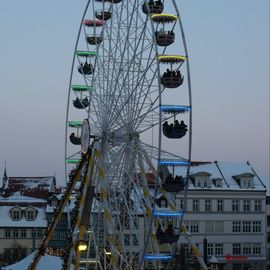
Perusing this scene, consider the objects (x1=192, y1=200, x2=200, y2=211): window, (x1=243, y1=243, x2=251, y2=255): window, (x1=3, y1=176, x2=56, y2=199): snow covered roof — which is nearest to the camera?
(x1=192, y1=200, x2=200, y2=211): window

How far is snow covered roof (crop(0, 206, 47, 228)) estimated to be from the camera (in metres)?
104

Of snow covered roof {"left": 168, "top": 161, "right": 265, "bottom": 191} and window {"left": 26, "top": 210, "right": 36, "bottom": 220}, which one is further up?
snow covered roof {"left": 168, "top": 161, "right": 265, "bottom": 191}

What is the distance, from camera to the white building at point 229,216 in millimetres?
104250

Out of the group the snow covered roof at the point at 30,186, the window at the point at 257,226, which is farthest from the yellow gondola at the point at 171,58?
the snow covered roof at the point at 30,186

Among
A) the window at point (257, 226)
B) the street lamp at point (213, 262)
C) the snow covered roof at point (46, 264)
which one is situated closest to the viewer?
the snow covered roof at point (46, 264)

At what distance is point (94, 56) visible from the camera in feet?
211

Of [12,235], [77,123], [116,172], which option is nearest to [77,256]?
[116,172]

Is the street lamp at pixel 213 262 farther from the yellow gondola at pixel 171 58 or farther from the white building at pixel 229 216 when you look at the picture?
the yellow gondola at pixel 171 58

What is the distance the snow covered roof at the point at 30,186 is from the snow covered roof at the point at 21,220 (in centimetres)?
260

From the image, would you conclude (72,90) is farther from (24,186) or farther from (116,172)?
(24,186)

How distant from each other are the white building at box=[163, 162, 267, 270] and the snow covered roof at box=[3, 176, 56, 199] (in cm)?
1638

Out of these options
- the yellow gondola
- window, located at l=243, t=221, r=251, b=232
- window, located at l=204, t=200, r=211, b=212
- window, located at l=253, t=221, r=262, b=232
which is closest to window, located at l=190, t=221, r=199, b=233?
window, located at l=204, t=200, r=211, b=212

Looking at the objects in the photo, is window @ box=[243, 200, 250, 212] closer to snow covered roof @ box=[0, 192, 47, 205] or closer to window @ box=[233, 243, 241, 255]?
window @ box=[233, 243, 241, 255]

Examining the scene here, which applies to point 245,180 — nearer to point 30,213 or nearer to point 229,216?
point 229,216
